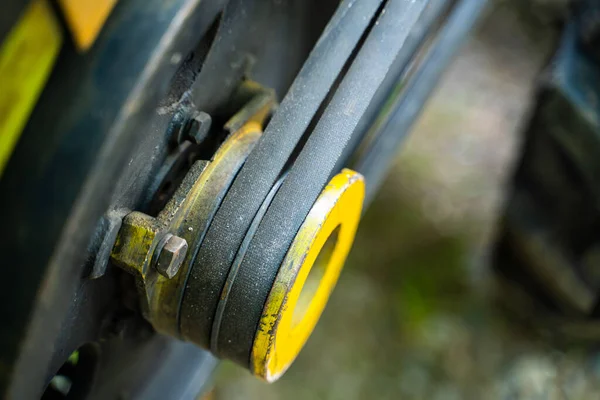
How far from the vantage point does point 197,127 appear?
438 millimetres

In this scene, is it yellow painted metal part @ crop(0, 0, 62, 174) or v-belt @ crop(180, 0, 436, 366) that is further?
v-belt @ crop(180, 0, 436, 366)

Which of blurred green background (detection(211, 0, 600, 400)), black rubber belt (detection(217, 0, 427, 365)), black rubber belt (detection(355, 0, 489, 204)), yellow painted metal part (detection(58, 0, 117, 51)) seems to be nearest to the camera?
yellow painted metal part (detection(58, 0, 117, 51))

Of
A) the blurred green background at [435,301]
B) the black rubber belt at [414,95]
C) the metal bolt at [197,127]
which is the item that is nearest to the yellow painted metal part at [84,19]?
the metal bolt at [197,127]

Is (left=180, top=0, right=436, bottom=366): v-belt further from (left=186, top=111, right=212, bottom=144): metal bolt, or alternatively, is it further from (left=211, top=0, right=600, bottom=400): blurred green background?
(left=211, top=0, right=600, bottom=400): blurred green background

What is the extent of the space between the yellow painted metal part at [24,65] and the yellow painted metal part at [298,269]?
0.19 m

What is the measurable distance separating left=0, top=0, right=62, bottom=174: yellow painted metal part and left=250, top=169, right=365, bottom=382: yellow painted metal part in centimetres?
19

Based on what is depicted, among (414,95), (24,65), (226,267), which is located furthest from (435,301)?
(24,65)

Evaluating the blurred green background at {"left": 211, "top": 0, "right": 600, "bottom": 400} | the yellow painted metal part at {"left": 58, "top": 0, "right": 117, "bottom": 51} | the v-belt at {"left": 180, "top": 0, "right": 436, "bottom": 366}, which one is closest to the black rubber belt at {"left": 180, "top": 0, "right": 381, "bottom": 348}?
the v-belt at {"left": 180, "top": 0, "right": 436, "bottom": 366}

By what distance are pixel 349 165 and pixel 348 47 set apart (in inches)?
7.8

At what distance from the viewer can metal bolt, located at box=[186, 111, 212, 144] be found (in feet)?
1.44

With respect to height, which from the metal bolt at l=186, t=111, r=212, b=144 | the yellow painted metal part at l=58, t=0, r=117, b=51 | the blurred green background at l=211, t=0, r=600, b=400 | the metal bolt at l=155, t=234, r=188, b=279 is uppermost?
the yellow painted metal part at l=58, t=0, r=117, b=51

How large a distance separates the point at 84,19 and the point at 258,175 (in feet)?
0.56

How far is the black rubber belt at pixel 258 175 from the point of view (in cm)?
44

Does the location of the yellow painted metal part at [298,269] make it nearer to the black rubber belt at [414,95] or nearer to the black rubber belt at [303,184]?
the black rubber belt at [303,184]
